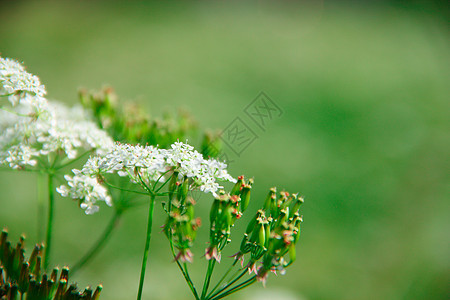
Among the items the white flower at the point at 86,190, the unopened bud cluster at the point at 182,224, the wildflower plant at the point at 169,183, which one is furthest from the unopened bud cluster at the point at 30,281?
the unopened bud cluster at the point at 182,224

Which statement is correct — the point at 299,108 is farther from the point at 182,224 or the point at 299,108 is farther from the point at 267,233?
the point at 182,224

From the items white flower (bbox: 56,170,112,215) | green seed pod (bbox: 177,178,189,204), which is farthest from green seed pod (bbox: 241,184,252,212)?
white flower (bbox: 56,170,112,215)

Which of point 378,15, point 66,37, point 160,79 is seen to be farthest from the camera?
point 378,15

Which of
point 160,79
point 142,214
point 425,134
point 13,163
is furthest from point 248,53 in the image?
point 13,163

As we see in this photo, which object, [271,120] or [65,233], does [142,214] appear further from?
[271,120]

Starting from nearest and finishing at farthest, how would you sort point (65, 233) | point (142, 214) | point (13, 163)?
point (13, 163) < point (65, 233) < point (142, 214)

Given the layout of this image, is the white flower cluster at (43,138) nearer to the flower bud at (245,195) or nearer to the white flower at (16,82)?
the white flower at (16,82)

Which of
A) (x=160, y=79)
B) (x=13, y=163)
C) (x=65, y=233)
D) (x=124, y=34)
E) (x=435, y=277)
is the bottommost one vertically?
(x=65, y=233)
